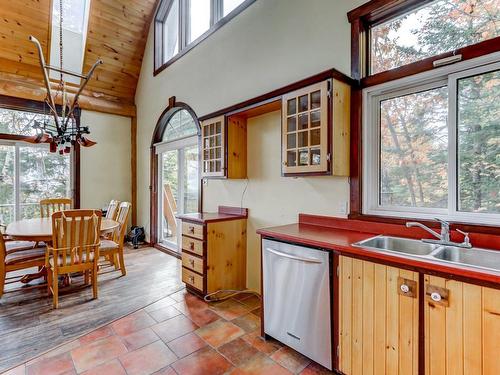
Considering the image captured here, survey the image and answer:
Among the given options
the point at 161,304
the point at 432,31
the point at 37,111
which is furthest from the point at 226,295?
the point at 37,111

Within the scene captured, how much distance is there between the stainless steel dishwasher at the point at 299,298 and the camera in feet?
6.11

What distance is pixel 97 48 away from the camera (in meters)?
5.23

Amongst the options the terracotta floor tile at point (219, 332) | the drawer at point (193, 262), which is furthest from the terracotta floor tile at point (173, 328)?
the drawer at point (193, 262)

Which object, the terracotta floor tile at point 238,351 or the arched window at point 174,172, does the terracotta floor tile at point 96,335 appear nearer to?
the terracotta floor tile at point 238,351

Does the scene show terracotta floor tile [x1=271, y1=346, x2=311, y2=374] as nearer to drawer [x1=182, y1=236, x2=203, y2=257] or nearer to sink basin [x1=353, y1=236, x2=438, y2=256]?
sink basin [x1=353, y1=236, x2=438, y2=256]

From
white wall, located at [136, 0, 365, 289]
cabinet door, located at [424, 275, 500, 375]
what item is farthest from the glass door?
cabinet door, located at [424, 275, 500, 375]

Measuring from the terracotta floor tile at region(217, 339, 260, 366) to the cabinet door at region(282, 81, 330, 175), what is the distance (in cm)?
149

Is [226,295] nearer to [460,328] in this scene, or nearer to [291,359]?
[291,359]

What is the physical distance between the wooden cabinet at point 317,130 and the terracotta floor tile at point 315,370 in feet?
4.73

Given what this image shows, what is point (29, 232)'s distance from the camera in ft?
9.50

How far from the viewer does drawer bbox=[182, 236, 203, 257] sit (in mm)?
3039

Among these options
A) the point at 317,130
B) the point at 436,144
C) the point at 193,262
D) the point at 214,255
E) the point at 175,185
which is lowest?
the point at 193,262

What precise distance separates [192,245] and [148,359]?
1.27 m

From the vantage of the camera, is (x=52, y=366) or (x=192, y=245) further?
(x=192, y=245)
